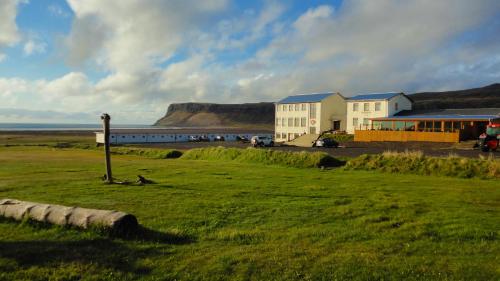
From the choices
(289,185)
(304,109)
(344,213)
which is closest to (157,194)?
(289,185)

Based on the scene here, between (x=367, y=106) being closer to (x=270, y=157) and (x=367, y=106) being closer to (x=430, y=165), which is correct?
(x=270, y=157)

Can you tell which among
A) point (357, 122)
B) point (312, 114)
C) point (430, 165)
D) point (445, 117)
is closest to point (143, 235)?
point (430, 165)

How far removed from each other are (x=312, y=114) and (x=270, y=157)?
5072 centimetres

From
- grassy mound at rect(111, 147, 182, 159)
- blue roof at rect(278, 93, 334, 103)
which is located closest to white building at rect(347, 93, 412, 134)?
blue roof at rect(278, 93, 334, 103)

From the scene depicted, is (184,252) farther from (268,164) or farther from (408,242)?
(268,164)

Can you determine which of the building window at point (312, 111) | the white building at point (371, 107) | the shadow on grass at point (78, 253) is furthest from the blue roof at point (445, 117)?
the shadow on grass at point (78, 253)

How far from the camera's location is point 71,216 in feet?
34.4

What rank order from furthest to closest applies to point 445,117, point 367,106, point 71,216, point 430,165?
point 367,106, point 445,117, point 430,165, point 71,216

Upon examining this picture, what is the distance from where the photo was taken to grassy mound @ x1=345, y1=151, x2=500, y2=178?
2228 cm

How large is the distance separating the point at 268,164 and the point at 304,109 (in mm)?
53982

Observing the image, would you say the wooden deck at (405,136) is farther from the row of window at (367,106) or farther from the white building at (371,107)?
the row of window at (367,106)

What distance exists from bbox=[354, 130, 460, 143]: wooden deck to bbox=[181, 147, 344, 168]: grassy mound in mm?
30360

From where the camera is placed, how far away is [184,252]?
A: 28.9ft

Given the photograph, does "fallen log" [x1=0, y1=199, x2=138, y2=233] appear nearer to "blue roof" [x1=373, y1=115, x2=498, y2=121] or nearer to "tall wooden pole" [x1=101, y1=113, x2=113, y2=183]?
"tall wooden pole" [x1=101, y1=113, x2=113, y2=183]
